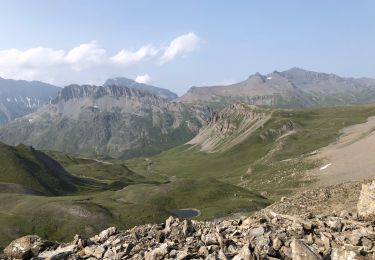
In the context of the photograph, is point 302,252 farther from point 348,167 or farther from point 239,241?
point 348,167

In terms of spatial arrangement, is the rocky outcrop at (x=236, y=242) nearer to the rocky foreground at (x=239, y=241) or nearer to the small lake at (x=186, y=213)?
the rocky foreground at (x=239, y=241)

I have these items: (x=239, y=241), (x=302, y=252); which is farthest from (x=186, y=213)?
(x=302, y=252)

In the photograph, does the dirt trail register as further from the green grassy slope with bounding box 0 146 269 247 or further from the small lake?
the small lake

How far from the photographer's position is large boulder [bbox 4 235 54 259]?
36.6 metres

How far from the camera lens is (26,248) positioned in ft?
121

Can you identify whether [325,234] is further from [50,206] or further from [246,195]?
[246,195]

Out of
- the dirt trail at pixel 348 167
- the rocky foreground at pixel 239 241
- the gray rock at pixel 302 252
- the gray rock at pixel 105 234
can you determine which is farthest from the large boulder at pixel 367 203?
the dirt trail at pixel 348 167

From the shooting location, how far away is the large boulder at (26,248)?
1439 inches

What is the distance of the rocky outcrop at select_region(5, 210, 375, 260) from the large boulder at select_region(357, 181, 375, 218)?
934 mm

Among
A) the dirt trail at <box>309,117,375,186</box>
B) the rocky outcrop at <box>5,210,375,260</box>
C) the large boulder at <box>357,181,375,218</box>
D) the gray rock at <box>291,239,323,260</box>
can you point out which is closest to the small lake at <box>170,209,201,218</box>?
the dirt trail at <box>309,117,375,186</box>

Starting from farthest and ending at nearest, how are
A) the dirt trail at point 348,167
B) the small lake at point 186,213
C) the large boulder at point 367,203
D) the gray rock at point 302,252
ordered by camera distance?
the dirt trail at point 348,167 → the small lake at point 186,213 → the large boulder at point 367,203 → the gray rock at point 302,252

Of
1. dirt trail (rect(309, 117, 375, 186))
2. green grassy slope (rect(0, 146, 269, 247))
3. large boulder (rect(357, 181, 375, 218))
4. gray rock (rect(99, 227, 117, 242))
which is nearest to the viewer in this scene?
large boulder (rect(357, 181, 375, 218))

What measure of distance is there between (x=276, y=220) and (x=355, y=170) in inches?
5577

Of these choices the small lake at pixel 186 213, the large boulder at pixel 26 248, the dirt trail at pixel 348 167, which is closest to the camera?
the large boulder at pixel 26 248
